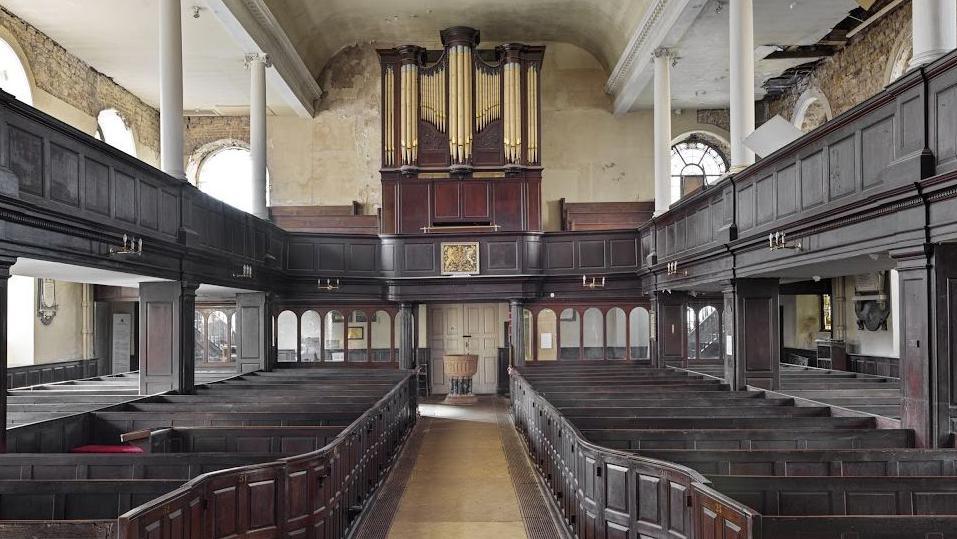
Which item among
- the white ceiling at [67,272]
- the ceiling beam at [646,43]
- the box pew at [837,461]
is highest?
the ceiling beam at [646,43]

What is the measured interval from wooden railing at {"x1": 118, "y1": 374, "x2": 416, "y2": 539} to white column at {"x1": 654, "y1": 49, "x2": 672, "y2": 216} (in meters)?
10.0

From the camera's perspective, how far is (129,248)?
29.4 ft

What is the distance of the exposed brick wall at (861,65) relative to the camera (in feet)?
48.2

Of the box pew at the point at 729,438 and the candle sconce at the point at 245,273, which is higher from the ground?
the candle sconce at the point at 245,273

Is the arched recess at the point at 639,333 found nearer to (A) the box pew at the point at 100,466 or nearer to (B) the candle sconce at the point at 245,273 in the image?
(B) the candle sconce at the point at 245,273

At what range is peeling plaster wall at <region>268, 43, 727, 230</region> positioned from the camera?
21.1 metres

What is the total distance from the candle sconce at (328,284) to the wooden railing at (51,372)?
594 centimetres

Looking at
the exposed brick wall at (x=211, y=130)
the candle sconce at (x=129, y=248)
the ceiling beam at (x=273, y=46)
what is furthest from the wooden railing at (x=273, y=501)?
the exposed brick wall at (x=211, y=130)

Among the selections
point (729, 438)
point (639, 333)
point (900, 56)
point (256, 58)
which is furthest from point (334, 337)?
point (900, 56)

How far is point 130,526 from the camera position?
384cm

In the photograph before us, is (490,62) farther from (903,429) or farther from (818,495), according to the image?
(818,495)

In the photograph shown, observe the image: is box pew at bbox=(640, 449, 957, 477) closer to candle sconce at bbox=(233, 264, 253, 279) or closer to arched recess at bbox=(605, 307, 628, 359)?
candle sconce at bbox=(233, 264, 253, 279)

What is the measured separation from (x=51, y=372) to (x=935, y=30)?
55.8ft

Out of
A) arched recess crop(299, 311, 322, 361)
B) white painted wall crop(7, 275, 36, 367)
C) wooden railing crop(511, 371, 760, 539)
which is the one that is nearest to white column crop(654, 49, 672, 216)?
wooden railing crop(511, 371, 760, 539)
